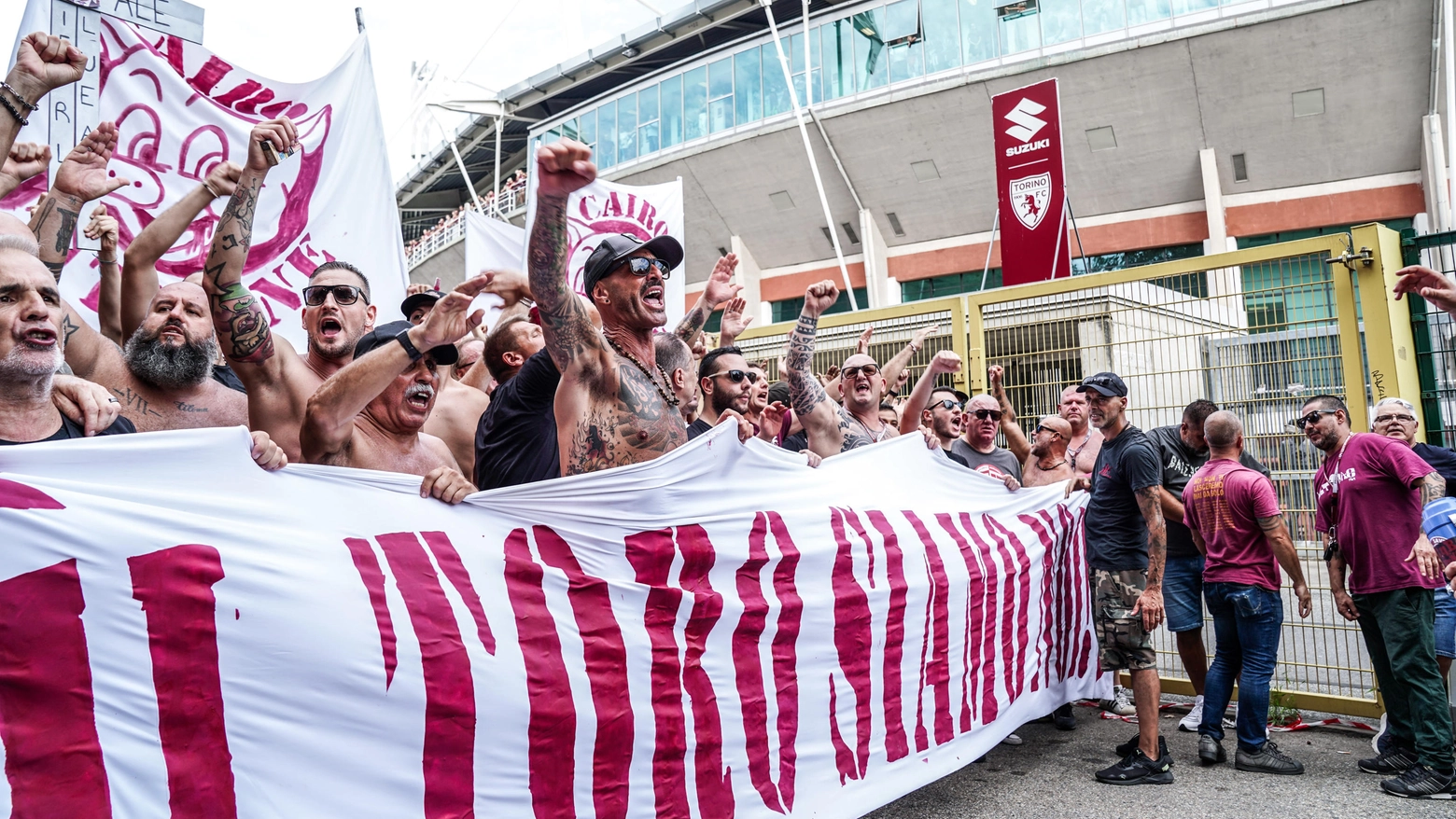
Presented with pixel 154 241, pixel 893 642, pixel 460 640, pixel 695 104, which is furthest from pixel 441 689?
pixel 695 104

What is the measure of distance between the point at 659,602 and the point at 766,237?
78.6 ft

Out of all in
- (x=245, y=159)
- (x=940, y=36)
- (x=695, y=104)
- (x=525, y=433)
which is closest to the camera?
(x=525, y=433)

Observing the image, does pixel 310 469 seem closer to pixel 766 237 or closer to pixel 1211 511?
pixel 1211 511

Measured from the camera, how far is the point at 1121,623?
469cm

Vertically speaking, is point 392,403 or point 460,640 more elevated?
point 392,403

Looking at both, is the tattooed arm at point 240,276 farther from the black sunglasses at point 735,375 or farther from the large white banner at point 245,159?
the black sunglasses at point 735,375

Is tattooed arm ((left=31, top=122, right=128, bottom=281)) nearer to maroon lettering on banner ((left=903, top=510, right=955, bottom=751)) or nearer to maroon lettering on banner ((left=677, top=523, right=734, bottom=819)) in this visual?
maroon lettering on banner ((left=677, top=523, right=734, bottom=819))

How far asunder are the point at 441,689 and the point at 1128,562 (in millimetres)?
3789

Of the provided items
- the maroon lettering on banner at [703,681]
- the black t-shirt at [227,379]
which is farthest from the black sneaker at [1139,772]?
the black t-shirt at [227,379]

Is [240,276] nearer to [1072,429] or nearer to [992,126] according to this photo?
[1072,429]

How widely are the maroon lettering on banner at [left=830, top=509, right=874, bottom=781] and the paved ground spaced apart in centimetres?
63

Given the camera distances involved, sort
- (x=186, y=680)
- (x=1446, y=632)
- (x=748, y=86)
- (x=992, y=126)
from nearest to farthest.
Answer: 1. (x=186, y=680)
2. (x=1446, y=632)
3. (x=992, y=126)
4. (x=748, y=86)

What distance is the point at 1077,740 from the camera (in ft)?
16.5

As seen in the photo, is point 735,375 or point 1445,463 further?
point 1445,463
